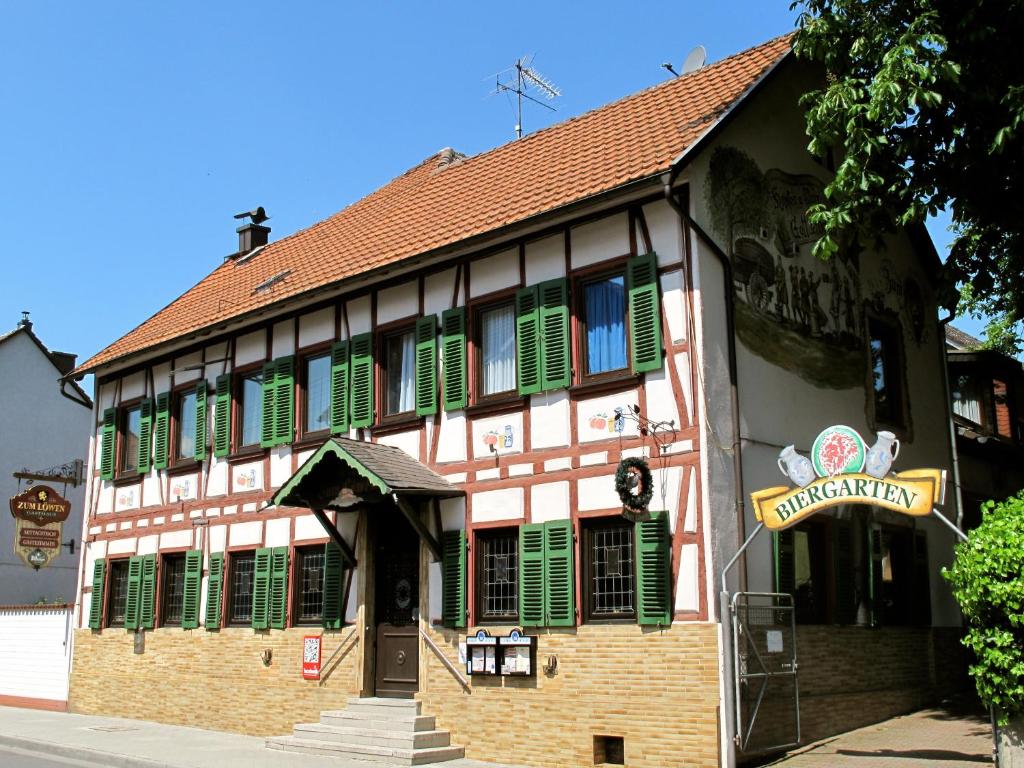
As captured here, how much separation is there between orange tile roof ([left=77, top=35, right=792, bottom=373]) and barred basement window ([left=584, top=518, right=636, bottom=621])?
398 centimetres

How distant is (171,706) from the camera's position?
18.9 m

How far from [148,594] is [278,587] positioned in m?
3.81

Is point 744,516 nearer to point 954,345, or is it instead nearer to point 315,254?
point 315,254

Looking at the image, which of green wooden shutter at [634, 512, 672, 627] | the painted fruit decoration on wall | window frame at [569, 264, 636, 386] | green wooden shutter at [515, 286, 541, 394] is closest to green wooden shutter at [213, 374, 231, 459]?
green wooden shutter at [515, 286, 541, 394]

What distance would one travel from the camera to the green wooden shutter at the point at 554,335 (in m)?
13.9

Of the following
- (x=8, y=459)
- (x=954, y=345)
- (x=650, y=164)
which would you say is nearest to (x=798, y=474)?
(x=650, y=164)

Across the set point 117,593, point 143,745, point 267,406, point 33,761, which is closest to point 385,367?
point 267,406

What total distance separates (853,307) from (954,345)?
10843 mm

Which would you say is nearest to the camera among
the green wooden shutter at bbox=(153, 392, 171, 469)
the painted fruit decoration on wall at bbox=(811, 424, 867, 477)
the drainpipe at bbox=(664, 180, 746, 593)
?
the painted fruit decoration on wall at bbox=(811, 424, 867, 477)

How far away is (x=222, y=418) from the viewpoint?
19141mm

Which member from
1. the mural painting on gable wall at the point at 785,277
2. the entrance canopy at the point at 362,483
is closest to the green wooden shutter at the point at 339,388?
the entrance canopy at the point at 362,483

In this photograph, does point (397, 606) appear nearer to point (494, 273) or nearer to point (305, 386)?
point (305, 386)

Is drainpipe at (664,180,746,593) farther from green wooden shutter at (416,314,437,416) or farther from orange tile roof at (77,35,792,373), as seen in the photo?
green wooden shutter at (416,314,437,416)

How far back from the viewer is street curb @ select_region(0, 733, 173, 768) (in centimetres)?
1414
